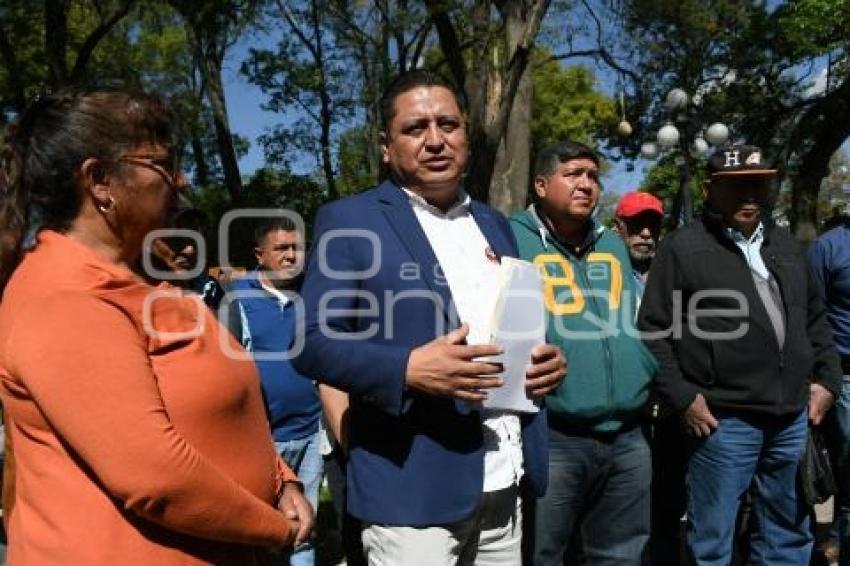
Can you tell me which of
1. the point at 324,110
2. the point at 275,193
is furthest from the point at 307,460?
the point at 324,110

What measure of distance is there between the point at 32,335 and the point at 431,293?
1.08 meters

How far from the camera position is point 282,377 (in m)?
4.11

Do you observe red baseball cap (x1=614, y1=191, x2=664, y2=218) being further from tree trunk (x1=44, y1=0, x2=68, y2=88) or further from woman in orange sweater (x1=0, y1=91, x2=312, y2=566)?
tree trunk (x1=44, y1=0, x2=68, y2=88)

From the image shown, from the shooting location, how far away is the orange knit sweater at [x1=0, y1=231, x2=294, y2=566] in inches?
56.2

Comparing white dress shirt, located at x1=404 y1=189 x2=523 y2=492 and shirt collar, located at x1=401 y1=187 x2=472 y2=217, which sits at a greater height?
shirt collar, located at x1=401 y1=187 x2=472 y2=217

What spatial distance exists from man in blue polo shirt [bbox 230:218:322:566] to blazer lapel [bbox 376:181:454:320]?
5.79 ft

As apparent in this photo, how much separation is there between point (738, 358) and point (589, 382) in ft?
2.52

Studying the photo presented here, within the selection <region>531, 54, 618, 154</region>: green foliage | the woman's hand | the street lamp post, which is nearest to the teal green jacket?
the woman's hand

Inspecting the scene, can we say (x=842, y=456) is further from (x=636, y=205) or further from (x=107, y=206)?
(x=107, y=206)

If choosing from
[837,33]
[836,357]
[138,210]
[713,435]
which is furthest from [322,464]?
[837,33]

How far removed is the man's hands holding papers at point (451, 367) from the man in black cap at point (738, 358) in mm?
1558

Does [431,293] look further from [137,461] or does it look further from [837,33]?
[837,33]

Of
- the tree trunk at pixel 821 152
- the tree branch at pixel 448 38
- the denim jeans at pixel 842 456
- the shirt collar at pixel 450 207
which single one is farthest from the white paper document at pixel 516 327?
the tree trunk at pixel 821 152

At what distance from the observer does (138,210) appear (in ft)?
5.46
